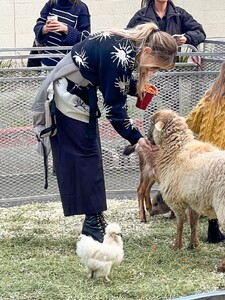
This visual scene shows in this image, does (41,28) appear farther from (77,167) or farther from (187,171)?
(187,171)

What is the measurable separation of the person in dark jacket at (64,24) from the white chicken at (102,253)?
11.8ft

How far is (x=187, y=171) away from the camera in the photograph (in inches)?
269

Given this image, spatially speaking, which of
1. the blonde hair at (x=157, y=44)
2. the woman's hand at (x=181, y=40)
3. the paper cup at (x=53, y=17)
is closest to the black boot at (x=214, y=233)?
the blonde hair at (x=157, y=44)

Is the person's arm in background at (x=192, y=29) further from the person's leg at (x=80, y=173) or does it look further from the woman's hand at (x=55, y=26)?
the person's leg at (x=80, y=173)

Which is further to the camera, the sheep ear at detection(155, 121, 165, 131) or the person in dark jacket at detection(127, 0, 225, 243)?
the person in dark jacket at detection(127, 0, 225, 243)

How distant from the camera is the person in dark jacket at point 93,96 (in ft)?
21.4

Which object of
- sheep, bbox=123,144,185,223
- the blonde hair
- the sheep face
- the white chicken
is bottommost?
sheep, bbox=123,144,185,223

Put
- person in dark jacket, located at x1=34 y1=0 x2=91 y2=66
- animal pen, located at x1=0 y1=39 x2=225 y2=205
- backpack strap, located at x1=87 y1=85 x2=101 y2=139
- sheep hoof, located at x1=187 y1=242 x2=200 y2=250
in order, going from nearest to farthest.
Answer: backpack strap, located at x1=87 y1=85 x2=101 y2=139 → sheep hoof, located at x1=187 y1=242 x2=200 y2=250 → animal pen, located at x1=0 y1=39 x2=225 y2=205 → person in dark jacket, located at x1=34 y1=0 x2=91 y2=66

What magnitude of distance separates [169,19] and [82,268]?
152 inches

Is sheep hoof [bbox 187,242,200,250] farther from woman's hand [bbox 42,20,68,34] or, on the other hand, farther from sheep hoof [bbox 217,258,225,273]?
woman's hand [bbox 42,20,68,34]

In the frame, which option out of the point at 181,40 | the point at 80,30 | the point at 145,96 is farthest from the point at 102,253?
the point at 80,30

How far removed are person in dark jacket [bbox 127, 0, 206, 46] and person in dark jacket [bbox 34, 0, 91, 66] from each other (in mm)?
534

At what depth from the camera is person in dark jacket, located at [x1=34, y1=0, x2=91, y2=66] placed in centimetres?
950

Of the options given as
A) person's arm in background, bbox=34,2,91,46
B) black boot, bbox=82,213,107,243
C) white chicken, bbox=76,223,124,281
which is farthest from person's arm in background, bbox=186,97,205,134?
person's arm in background, bbox=34,2,91,46
